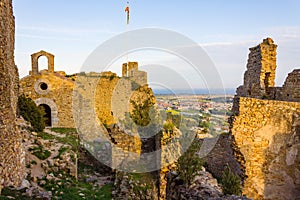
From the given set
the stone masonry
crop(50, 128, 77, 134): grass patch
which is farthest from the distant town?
crop(50, 128, 77, 134): grass patch

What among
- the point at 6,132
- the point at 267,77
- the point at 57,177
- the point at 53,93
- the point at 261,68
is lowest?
the point at 57,177

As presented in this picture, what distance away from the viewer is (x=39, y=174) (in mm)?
7953

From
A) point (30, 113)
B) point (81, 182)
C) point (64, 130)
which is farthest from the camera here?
point (64, 130)

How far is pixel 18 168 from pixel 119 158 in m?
4.63

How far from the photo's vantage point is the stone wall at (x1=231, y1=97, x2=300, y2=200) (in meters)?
6.78

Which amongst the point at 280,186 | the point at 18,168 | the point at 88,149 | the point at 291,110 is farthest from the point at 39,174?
the point at 291,110

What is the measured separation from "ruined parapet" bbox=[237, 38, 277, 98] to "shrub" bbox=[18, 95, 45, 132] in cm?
1013

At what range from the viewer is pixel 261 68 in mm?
8477

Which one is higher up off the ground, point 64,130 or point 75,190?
point 64,130

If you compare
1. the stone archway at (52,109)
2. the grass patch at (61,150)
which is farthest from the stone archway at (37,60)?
the grass patch at (61,150)

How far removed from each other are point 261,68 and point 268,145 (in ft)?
9.48

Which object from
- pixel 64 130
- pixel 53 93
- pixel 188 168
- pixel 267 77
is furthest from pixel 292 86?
pixel 53 93

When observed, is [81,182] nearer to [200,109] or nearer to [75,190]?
[75,190]

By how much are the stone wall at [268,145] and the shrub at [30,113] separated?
990 centimetres
